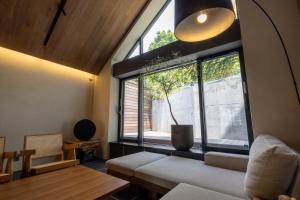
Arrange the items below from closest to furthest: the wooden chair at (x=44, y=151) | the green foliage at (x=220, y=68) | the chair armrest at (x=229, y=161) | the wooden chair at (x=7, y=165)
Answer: the wooden chair at (x=7, y=165)
the chair armrest at (x=229, y=161)
the wooden chair at (x=44, y=151)
the green foliage at (x=220, y=68)

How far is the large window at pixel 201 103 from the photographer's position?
247cm

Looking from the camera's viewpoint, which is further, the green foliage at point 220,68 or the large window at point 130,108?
the large window at point 130,108

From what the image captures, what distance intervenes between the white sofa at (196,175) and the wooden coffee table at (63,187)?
20.5 inches

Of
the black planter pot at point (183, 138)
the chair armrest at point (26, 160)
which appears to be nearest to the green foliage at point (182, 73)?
the black planter pot at point (183, 138)

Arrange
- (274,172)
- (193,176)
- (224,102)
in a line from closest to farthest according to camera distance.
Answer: (274,172)
(193,176)
(224,102)

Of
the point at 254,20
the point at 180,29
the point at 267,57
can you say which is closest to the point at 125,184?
the point at 180,29

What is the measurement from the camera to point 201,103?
2.81 metres

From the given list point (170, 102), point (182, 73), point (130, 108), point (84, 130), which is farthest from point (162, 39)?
point (84, 130)

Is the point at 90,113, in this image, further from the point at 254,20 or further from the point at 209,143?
the point at 254,20

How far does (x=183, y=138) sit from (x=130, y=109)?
1.88 meters

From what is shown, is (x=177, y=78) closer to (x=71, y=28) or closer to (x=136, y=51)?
(x=136, y=51)

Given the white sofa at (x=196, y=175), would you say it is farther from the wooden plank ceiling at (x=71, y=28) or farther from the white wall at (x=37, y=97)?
the wooden plank ceiling at (x=71, y=28)

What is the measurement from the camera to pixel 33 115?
332 cm

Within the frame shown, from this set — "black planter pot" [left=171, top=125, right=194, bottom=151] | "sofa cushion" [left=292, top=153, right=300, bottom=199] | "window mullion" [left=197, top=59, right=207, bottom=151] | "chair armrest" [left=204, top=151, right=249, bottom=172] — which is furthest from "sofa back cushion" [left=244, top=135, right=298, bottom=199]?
"window mullion" [left=197, top=59, right=207, bottom=151]
